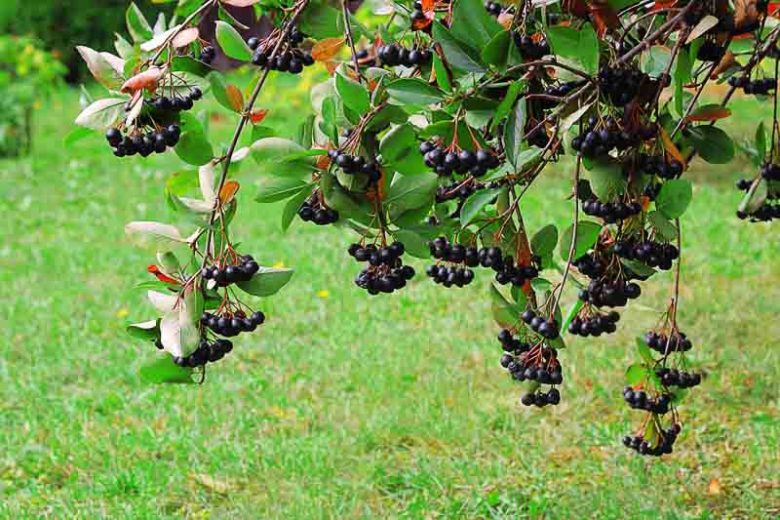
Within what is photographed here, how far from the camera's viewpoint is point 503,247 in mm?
1969

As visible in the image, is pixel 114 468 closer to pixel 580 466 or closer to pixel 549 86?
pixel 580 466

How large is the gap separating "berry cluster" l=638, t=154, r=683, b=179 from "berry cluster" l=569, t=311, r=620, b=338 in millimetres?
389

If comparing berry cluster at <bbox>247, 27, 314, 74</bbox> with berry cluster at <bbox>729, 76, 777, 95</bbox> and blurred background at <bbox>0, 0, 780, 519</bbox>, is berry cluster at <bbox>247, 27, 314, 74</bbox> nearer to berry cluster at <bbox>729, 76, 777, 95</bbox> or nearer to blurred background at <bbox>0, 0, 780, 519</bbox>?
blurred background at <bbox>0, 0, 780, 519</bbox>

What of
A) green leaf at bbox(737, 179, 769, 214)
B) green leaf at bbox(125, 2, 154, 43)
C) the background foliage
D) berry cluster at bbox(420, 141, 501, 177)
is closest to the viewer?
berry cluster at bbox(420, 141, 501, 177)

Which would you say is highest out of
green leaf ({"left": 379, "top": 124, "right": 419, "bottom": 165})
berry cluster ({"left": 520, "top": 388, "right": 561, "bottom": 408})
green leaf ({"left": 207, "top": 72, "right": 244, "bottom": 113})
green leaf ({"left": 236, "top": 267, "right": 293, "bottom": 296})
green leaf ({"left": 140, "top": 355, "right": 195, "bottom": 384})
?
green leaf ({"left": 207, "top": 72, "right": 244, "bottom": 113})

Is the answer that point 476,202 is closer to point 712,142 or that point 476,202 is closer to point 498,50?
point 498,50

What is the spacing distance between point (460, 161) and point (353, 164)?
0.17m

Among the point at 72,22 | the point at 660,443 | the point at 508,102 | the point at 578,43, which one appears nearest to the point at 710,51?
the point at 578,43

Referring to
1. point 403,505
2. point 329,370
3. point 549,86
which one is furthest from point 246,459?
point 549,86

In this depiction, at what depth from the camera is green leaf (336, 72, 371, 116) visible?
5.43ft

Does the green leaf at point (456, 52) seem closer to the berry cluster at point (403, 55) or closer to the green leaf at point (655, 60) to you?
the berry cluster at point (403, 55)

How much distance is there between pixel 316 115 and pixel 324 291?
3579mm

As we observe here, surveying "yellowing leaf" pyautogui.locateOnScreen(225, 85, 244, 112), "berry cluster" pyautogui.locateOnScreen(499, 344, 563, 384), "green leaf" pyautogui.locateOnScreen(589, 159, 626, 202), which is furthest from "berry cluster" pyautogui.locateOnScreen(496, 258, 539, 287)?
"yellowing leaf" pyautogui.locateOnScreen(225, 85, 244, 112)

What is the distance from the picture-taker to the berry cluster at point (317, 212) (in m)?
1.76
